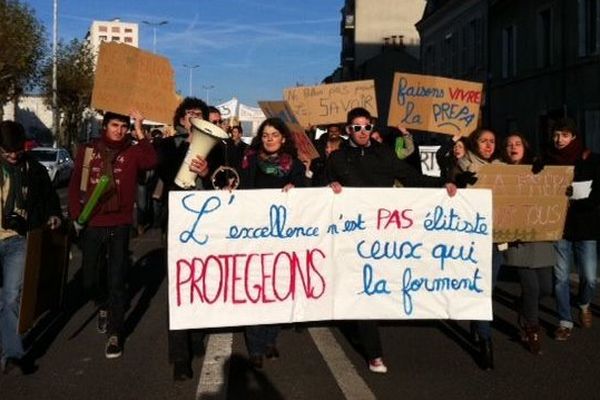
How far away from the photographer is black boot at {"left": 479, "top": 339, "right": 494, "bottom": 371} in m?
5.70

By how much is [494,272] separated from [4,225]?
373 centimetres

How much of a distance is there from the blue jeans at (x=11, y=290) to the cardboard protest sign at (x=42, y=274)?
0.06m

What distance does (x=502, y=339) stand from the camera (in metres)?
6.67

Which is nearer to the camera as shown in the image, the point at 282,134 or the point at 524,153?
the point at 282,134

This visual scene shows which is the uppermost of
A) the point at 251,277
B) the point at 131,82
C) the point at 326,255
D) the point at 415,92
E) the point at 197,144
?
the point at 415,92

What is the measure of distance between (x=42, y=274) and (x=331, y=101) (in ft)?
21.1

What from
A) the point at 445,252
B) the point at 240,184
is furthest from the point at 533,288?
the point at 240,184

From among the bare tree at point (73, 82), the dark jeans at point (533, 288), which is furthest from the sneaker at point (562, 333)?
the bare tree at point (73, 82)

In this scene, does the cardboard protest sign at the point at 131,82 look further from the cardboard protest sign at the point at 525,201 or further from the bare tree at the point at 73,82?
the bare tree at the point at 73,82

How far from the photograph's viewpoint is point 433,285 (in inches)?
227

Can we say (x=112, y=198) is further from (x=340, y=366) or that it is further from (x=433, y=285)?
(x=433, y=285)

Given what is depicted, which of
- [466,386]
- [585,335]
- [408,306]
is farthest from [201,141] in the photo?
[585,335]

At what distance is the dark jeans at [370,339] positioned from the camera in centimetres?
561

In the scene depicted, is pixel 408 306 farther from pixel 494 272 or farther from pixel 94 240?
pixel 94 240
